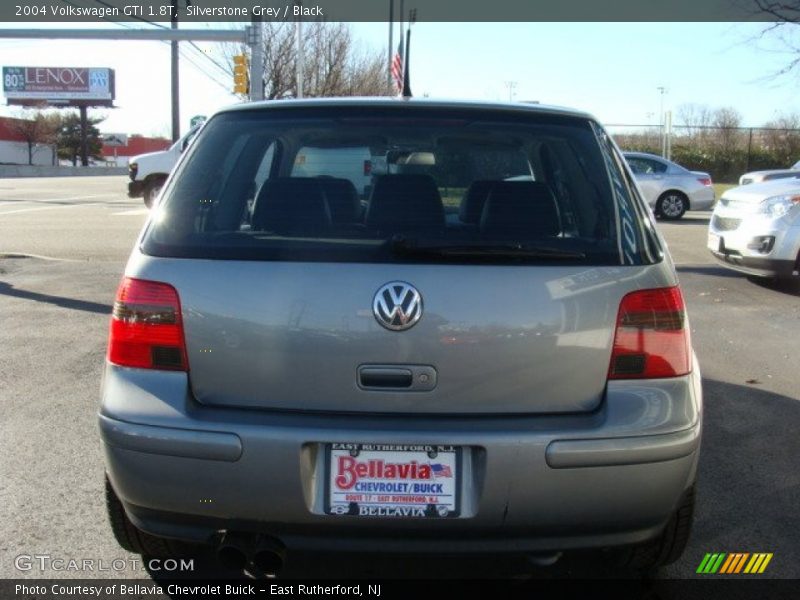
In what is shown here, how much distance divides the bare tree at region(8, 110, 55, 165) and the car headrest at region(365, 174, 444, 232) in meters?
81.4

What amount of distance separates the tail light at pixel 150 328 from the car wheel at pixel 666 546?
5.31ft

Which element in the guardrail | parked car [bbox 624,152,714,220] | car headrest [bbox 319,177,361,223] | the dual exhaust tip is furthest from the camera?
the guardrail

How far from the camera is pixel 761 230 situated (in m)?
9.03

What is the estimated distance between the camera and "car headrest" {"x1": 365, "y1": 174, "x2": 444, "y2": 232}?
272 centimetres

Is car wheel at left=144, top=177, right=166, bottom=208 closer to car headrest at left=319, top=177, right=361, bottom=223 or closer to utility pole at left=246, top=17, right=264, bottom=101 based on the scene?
utility pole at left=246, top=17, right=264, bottom=101

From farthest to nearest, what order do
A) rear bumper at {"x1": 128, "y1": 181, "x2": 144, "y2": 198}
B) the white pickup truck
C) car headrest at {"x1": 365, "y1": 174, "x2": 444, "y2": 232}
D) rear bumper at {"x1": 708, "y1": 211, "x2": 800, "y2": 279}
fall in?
rear bumper at {"x1": 128, "y1": 181, "x2": 144, "y2": 198}, the white pickup truck, rear bumper at {"x1": 708, "y1": 211, "x2": 800, "y2": 279}, car headrest at {"x1": 365, "y1": 174, "x2": 444, "y2": 232}

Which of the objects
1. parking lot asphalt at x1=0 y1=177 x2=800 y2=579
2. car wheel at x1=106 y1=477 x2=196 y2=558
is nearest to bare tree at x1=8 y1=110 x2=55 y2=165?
parking lot asphalt at x1=0 y1=177 x2=800 y2=579

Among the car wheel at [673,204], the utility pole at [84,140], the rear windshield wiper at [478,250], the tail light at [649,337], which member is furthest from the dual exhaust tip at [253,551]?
the utility pole at [84,140]

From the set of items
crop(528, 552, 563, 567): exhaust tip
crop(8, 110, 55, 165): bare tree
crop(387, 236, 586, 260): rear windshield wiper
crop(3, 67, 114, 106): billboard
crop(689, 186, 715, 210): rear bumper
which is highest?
crop(3, 67, 114, 106): billboard

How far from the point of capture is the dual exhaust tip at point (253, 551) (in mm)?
2611

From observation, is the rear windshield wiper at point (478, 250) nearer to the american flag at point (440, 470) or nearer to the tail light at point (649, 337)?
the tail light at point (649, 337)

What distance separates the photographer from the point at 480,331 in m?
2.54

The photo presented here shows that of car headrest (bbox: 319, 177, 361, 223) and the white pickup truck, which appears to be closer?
car headrest (bbox: 319, 177, 361, 223)

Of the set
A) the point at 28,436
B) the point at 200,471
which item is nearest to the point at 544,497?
the point at 200,471
